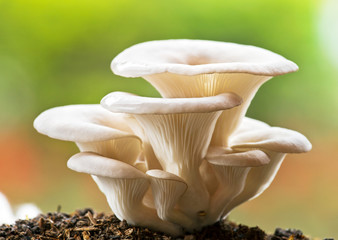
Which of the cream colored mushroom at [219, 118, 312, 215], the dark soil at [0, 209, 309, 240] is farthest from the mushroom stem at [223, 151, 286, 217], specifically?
the dark soil at [0, 209, 309, 240]

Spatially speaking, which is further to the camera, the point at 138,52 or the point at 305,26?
the point at 305,26

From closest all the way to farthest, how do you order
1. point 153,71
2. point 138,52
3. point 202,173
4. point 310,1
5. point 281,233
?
point 153,71
point 138,52
point 202,173
point 281,233
point 310,1

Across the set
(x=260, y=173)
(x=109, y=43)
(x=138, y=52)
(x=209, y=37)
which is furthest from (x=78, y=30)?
Answer: (x=260, y=173)

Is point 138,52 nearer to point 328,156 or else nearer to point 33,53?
point 33,53

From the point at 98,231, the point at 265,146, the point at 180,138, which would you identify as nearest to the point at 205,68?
the point at 180,138

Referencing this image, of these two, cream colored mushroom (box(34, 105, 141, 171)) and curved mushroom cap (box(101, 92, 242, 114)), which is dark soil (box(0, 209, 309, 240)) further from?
curved mushroom cap (box(101, 92, 242, 114))

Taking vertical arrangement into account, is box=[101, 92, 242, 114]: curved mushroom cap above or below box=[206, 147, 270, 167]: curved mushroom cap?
above
